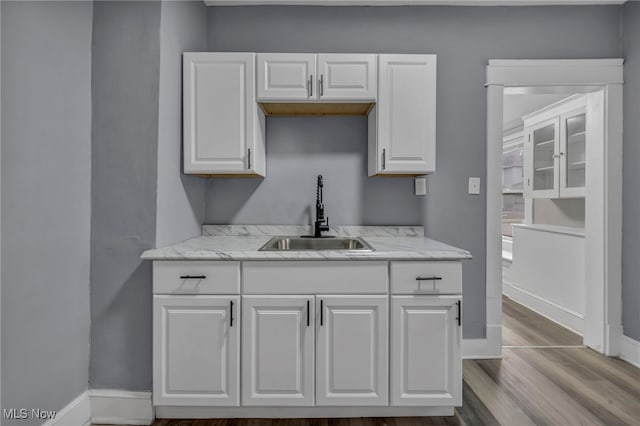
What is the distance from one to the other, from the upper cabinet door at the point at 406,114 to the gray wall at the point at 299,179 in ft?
1.08

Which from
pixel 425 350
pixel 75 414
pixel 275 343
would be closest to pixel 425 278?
pixel 425 350

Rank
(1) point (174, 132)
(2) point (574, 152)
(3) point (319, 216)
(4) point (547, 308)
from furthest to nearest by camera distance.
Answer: (4) point (547, 308) → (2) point (574, 152) → (3) point (319, 216) → (1) point (174, 132)

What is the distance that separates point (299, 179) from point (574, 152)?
272 cm

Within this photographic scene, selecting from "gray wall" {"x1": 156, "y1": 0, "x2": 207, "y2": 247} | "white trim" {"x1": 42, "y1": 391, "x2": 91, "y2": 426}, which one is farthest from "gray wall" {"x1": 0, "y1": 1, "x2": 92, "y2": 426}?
"gray wall" {"x1": 156, "y1": 0, "x2": 207, "y2": 247}

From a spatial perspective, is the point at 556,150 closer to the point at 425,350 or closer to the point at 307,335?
the point at 425,350

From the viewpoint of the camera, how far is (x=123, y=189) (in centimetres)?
175

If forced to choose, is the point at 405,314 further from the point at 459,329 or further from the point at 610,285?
the point at 610,285

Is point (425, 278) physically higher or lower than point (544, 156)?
lower

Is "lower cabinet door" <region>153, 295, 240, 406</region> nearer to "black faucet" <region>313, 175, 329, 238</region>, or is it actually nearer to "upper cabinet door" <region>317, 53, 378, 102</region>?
"black faucet" <region>313, 175, 329, 238</region>

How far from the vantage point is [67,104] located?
159cm

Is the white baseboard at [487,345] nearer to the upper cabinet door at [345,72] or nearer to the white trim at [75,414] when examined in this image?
the upper cabinet door at [345,72]

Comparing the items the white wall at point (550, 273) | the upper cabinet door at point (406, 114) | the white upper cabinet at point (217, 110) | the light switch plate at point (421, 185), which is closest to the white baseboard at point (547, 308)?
the white wall at point (550, 273)

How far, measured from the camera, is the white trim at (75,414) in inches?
61.2

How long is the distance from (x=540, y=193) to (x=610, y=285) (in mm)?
1508
